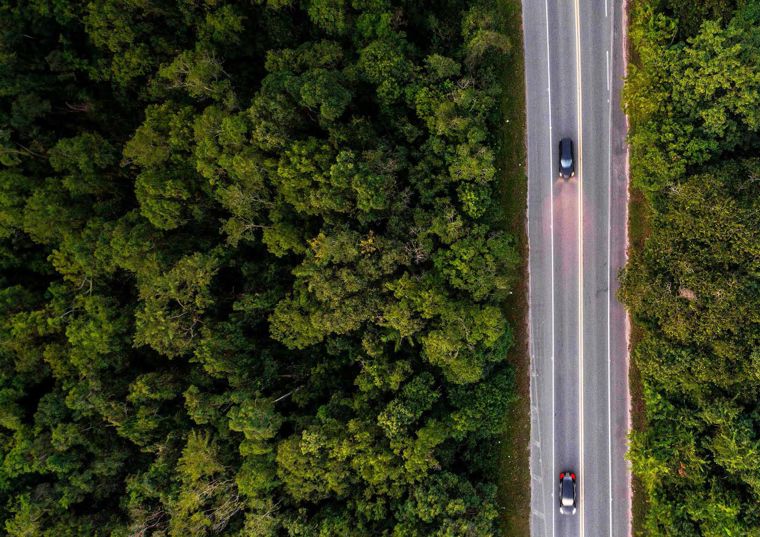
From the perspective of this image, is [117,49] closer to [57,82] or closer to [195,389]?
[57,82]

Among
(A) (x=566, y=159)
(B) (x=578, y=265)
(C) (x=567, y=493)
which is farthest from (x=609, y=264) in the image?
(C) (x=567, y=493)

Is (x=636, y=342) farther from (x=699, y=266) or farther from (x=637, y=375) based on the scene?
(x=699, y=266)

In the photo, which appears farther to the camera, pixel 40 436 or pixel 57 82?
pixel 57 82

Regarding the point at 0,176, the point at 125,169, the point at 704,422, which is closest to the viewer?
the point at 704,422

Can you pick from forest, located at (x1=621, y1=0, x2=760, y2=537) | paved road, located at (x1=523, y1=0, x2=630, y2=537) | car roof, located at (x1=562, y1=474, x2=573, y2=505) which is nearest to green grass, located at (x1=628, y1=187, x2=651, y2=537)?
paved road, located at (x1=523, y1=0, x2=630, y2=537)

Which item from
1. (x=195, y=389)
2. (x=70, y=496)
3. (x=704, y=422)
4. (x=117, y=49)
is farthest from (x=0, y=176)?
(x=704, y=422)

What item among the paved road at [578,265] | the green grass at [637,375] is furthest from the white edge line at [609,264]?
the green grass at [637,375]

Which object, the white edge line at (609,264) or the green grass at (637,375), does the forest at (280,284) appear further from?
the white edge line at (609,264)
